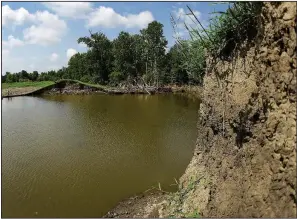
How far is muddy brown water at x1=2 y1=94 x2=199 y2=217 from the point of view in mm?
10141

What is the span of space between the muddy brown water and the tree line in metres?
20.2

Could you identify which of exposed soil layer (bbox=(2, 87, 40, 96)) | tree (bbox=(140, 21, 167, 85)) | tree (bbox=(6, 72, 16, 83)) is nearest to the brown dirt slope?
A: tree (bbox=(140, 21, 167, 85))

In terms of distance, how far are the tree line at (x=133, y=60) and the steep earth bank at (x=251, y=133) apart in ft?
108

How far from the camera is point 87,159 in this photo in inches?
545

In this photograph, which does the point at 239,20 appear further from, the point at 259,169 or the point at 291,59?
the point at 259,169

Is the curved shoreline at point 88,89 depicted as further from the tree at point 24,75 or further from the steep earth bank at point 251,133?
the steep earth bank at point 251,133

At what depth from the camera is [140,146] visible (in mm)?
15664

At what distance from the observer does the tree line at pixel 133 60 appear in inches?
1732

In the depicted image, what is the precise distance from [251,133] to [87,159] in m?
9.26

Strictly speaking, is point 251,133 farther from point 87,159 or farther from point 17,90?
point 17,90

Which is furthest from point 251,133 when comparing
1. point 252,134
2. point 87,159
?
point 87,159

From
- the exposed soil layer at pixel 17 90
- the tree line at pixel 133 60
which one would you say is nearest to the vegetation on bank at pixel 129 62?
the tree line at pixel 133 60

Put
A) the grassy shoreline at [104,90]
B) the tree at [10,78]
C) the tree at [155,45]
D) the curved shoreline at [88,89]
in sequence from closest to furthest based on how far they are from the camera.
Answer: the grassy shoreline at [104,90]
the curved shoreline at [88,89]
the tree at [155,45]
the tree at [10,78]

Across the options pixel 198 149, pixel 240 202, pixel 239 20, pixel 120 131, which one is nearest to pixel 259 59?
pixel 239 20
